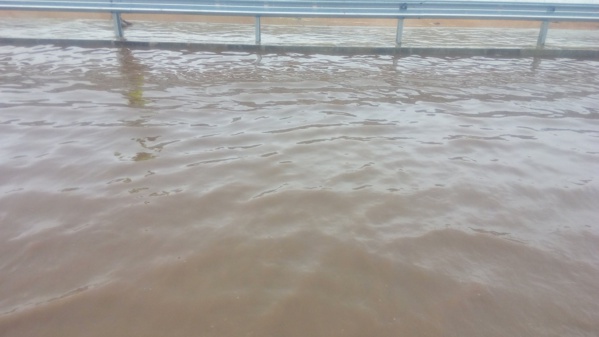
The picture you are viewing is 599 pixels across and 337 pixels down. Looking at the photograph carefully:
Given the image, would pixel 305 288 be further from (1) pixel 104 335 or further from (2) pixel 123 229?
(2) pixel 123 229

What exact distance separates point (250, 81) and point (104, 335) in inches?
178

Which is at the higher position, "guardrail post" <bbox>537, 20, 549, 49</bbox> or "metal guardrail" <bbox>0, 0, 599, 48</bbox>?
"metal guardrail" <bbox>0, 0, 599, 48</bbox>

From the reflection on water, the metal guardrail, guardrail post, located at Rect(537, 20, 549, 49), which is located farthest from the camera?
guardrail post, located at Rect(537, 20, 549, 49)

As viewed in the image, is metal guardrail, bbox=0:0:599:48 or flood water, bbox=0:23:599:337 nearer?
flood water, bbox=0:23:599:337

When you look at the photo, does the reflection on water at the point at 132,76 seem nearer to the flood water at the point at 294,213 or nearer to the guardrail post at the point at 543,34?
the flood water at the point at 294,213

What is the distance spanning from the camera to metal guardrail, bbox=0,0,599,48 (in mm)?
8266

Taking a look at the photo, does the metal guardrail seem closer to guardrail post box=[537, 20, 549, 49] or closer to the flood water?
guardrail post box=[537, 20, 549, 49]

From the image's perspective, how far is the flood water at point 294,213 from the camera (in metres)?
2.00

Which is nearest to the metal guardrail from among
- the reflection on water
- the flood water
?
the reflection on water

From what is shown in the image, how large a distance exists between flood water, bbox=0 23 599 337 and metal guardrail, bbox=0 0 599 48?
11.6ft

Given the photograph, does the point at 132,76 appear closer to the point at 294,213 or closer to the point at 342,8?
the point at 294,213

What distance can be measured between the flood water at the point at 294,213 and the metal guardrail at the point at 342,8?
3.53m

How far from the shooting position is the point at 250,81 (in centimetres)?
594

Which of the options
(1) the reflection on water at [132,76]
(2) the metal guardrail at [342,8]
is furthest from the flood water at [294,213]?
(2) the metal guardrail at [342,8]
